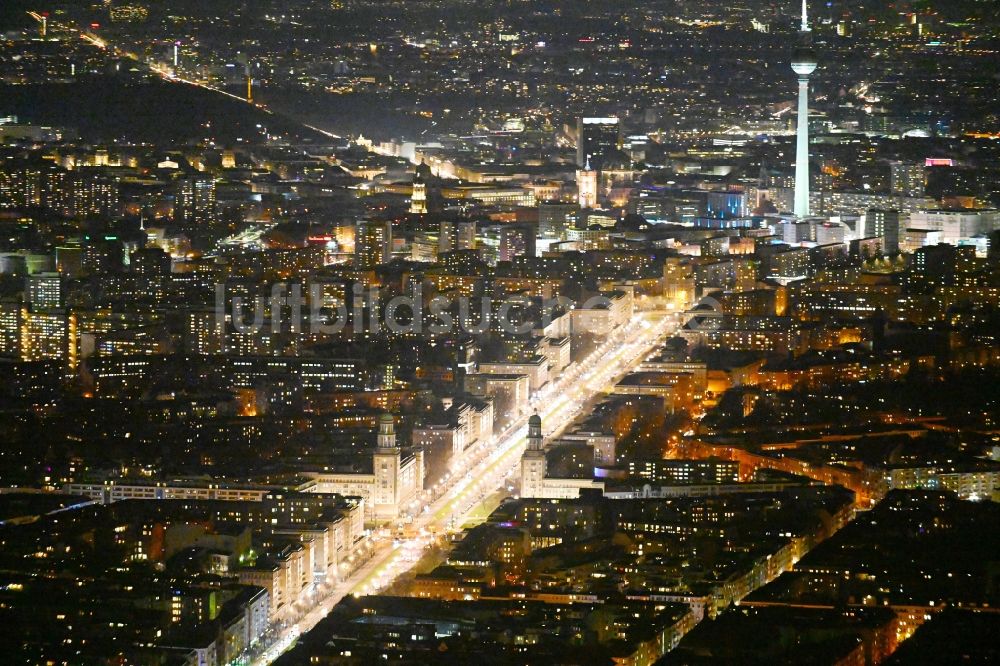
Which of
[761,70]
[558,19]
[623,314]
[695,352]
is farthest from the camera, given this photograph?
[558,19]

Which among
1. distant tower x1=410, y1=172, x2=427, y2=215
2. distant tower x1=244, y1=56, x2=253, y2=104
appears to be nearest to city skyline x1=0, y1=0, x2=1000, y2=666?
distant tower x1=410, y1=172, x2=427, y2=215

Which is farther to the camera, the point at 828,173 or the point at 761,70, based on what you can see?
the point at 761,70

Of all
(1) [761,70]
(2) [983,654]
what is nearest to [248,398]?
(2) [983,654]

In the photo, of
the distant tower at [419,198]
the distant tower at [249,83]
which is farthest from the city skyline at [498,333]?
the distant tower at [249,83]

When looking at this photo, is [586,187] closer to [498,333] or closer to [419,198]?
[419,198]

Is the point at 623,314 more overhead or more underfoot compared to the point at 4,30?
more underfoot

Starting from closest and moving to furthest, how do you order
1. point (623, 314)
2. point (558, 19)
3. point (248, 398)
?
point (248, 398)
point (623, 314)
point (558, 19)

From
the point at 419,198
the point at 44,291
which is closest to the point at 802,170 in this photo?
the point at 419,198

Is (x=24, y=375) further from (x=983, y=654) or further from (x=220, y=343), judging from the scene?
(x=983, y=654)

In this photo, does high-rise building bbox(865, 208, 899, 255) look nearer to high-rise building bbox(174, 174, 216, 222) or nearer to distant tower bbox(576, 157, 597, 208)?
distant tower bbox(576, 157, 597, 208)
